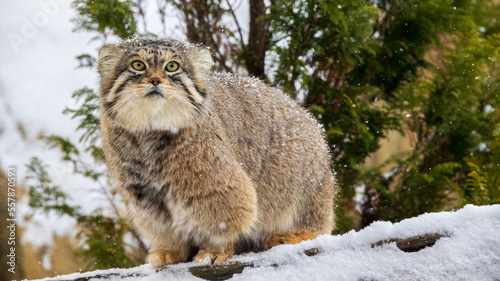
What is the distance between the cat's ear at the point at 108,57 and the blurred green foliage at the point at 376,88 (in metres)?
2.02

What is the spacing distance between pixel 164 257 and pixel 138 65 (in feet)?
4.47

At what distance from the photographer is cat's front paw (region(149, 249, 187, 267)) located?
11.2ft

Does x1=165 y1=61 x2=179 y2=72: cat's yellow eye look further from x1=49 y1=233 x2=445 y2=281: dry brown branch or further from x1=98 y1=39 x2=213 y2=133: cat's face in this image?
x1=49 y1=233 x2=445 y2=281: dry brown branch

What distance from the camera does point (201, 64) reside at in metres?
Answer: 3.21

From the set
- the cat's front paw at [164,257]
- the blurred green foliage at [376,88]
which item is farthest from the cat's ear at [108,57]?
the blurred green foliage at [376,88]

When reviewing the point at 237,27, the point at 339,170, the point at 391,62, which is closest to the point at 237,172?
the point at 339,170

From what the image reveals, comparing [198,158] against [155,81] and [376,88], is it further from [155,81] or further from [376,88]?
[376,88]

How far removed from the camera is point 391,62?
5.75 meters

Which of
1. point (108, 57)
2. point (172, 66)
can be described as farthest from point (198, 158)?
point (108, 57)

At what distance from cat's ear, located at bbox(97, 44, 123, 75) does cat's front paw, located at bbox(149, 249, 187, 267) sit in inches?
51.1

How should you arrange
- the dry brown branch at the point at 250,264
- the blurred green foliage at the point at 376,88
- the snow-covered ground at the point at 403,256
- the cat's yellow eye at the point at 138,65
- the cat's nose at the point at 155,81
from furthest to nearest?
the blurred green foliage at the point at 376,88 < the cat's yellow eye at the point at 138,65 < the cat's nose at the point at 155,81 < the dry brown branch at the point at 250,264 < the snow-covered ground at the point at 403,256

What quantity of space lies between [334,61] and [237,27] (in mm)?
1175

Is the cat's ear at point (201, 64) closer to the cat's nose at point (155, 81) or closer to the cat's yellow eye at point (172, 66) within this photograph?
the cat's yellow eye at point (172, 66)

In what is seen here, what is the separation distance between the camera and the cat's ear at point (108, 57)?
3.12 m
